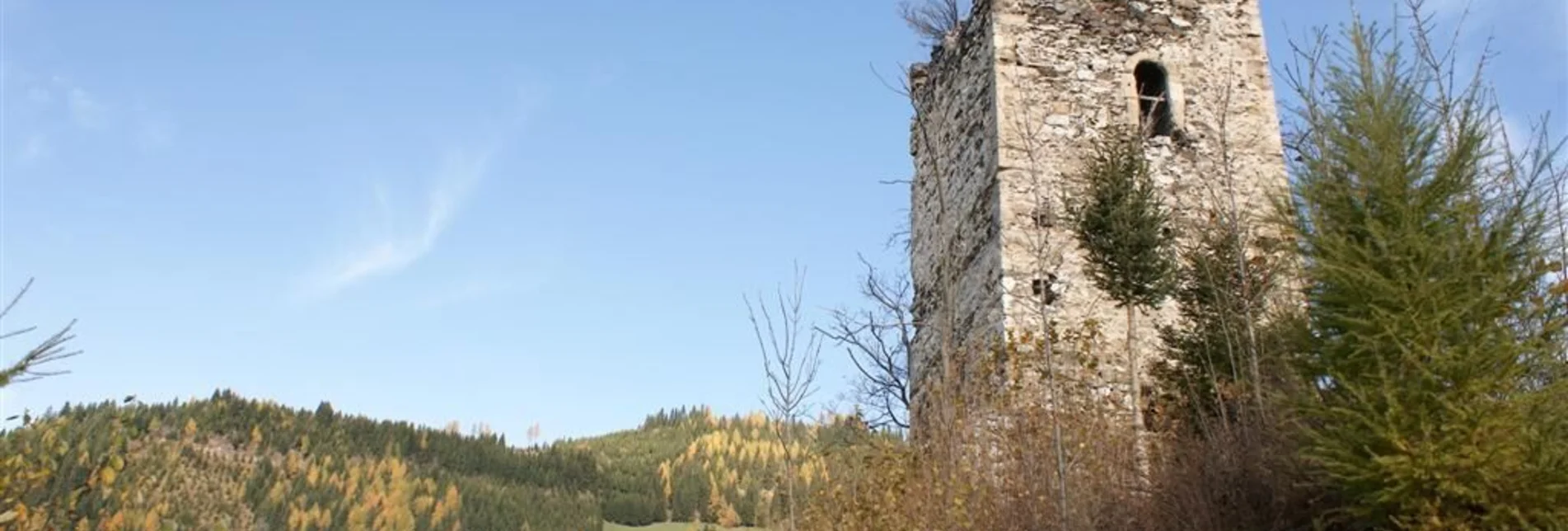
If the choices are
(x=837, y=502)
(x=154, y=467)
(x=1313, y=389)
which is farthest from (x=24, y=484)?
(x=154, y=467)

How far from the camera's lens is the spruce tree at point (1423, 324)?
5125mm

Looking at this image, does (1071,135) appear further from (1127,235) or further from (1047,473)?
(1047,473)

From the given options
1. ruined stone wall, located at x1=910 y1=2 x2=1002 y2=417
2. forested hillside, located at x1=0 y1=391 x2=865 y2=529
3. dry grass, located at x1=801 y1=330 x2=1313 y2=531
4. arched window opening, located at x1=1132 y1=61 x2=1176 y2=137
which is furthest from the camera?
forested hillside, located at x1=0 y1=391 x2=865 y2=529

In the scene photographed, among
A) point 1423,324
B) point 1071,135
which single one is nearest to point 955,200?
point 1071,135

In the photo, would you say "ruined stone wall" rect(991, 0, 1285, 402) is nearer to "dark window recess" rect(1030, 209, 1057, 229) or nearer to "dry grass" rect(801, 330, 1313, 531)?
"dark window recess" rect(1030, 209, 1057, 229)

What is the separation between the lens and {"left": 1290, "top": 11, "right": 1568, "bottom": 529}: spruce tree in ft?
16.8

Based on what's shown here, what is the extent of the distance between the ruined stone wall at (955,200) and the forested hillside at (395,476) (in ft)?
117

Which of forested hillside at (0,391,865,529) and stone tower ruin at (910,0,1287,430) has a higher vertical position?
forested hillside at (0,391,865,529)

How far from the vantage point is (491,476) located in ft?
211

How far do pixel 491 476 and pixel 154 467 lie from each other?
58.4ft

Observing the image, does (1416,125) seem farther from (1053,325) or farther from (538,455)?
(538,455)

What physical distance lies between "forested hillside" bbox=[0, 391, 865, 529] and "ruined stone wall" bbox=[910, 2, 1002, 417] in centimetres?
3567

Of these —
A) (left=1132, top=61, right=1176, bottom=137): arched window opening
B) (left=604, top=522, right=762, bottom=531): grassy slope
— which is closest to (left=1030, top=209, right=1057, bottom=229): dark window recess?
(left=1132, top=61, right=1176, bottom=137): arched window opening

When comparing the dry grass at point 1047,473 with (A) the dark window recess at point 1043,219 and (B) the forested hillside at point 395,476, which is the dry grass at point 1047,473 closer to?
(A) the dark window recess at point 1043,219
